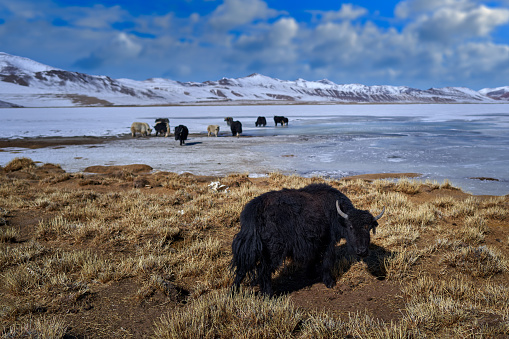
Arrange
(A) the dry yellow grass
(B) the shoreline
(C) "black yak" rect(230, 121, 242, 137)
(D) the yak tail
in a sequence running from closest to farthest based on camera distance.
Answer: (A) the dry yellow grass
(D) the yak tail
(B) the shoreline
(C) "black yak" rect(230, 121, 242, 137)

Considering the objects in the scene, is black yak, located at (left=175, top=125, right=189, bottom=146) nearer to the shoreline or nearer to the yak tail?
the shoreline

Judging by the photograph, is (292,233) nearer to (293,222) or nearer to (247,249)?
(293,222)

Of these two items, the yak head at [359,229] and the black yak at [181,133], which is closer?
the yak head at [359,229]

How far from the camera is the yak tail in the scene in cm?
387

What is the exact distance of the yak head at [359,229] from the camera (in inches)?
157

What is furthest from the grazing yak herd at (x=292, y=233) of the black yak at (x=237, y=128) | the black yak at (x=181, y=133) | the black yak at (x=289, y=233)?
the black yak at (x=237, y=128)

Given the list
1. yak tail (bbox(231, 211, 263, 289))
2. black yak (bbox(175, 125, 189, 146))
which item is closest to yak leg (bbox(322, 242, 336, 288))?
yak tail (bbox(231, 211, 263, 289))

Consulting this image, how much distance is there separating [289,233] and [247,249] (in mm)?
539

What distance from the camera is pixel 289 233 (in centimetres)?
400


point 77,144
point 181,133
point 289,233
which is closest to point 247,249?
point 289,233

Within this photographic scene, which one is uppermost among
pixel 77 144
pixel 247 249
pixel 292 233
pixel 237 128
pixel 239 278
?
pixel 237 128

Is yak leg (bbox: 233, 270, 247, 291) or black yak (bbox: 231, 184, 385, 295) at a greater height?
black yak (bbox: 231, 184, 385, 295)

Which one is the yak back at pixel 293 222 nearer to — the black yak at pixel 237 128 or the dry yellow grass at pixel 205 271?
the dry yellow grass at pixel 205 271

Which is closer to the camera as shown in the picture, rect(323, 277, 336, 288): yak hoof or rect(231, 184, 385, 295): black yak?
rect(231, 184, 385, 295): black yak
